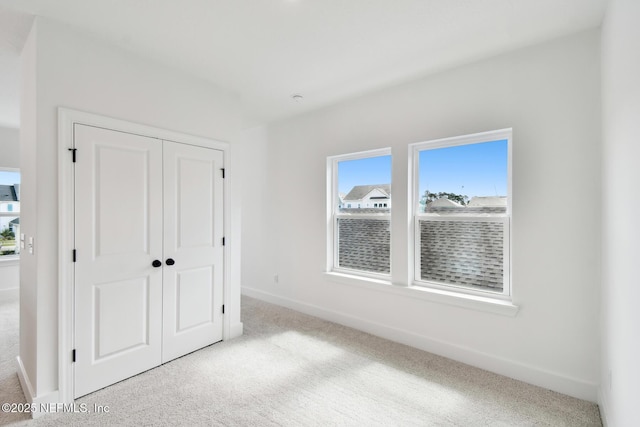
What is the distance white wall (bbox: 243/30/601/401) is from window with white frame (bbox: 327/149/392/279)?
0.21m

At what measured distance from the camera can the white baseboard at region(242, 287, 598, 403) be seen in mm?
2227

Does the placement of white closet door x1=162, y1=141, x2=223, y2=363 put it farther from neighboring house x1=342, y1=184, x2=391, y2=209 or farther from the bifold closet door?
neighboring house x1=342, y1=184, x2=391, y2=209

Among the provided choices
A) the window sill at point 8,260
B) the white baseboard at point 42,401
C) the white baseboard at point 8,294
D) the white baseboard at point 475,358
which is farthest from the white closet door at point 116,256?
the window sill at point 8,260

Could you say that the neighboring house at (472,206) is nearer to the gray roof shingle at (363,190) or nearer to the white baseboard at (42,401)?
the gray roof shingle at (363,190)

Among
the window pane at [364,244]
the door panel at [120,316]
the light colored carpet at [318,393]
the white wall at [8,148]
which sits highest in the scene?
the white wall at [8,148]

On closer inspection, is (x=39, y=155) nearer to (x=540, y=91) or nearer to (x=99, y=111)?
(x=99, y=111)

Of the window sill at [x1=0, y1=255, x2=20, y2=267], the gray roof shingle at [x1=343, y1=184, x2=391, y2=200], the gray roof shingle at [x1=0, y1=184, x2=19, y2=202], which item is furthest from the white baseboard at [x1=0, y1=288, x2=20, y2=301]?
the gray roof shingle at [x1=343, y1=184, x2=391, y2=200]

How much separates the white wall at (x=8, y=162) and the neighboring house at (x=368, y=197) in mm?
5354

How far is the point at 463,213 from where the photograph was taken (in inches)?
114

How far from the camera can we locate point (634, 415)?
1.22 meters

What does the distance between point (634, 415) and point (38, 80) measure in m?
3.68

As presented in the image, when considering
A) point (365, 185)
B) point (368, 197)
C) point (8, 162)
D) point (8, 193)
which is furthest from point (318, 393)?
point (8, 162)

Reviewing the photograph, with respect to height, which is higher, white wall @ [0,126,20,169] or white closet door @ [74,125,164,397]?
white wall @ [0,126,20,169]

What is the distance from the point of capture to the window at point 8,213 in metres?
4.81
